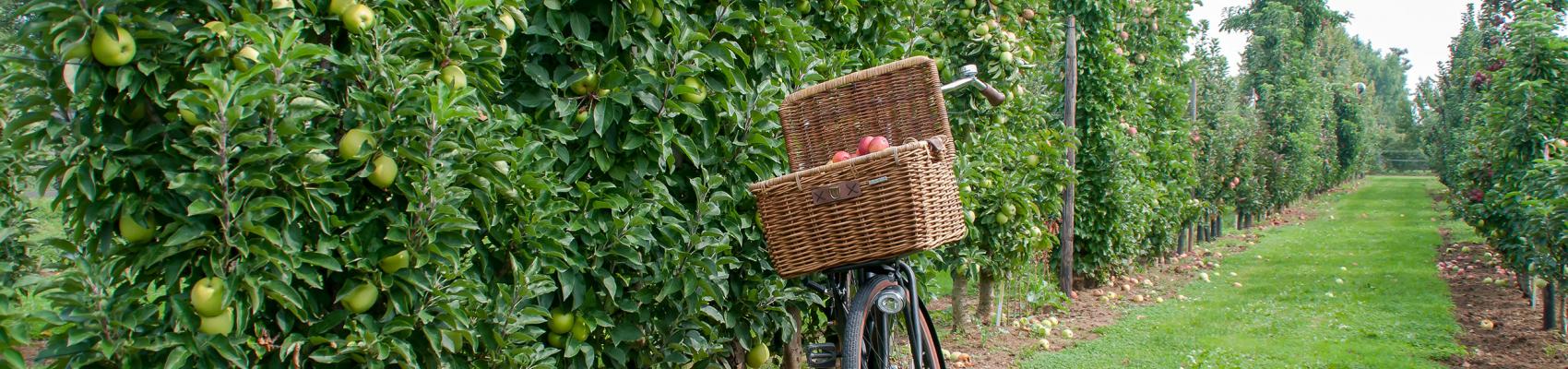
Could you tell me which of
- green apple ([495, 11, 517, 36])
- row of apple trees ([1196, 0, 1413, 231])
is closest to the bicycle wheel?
green apple ([495, 11, 517, 36])

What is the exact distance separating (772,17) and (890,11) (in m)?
1.10

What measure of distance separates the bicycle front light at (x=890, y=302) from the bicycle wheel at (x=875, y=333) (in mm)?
28

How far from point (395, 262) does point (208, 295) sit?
0.35 m

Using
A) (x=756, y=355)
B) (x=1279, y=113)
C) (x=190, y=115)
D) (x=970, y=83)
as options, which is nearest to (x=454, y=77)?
(x=190, y=115)

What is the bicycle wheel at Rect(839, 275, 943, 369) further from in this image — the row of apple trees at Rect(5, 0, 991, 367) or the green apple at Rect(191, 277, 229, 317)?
the green apple at Rect(191, 277, 229, 317)

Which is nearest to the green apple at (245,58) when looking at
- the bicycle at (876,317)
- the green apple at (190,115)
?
the green apple at (190,115)

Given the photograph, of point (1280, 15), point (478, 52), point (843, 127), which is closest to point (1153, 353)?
point (843, 127)

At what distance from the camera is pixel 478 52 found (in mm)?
2137

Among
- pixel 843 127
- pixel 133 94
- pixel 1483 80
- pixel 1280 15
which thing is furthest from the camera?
pixel 1280 15

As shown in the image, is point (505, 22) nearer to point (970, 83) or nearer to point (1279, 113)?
point (970, 83)

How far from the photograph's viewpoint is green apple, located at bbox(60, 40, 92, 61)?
1.47m

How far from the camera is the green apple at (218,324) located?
1612 mm

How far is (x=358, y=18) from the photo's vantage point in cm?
179

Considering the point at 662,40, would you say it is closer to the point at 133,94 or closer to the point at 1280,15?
the point at 133,94
